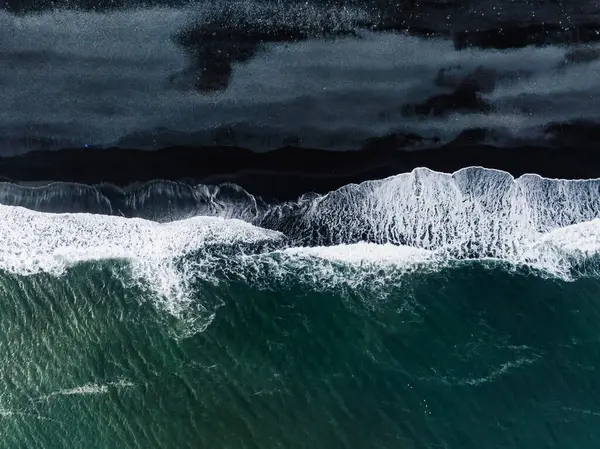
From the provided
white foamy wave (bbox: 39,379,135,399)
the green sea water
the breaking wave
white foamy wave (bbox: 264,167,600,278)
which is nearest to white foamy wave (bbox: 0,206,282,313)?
the breaking wave

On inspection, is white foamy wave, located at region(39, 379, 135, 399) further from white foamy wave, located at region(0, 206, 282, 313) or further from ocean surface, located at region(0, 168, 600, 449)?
white foamy wave, located at region(0, 206, 282, 313)

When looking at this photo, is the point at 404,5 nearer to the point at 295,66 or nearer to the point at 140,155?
the point at 295,66

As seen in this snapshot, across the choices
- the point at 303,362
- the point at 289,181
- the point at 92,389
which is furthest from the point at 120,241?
the point at 303,362

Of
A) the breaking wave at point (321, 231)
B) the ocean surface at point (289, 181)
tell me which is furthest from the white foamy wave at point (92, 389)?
the breaking wave at point (321, 231)

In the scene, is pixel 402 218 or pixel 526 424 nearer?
pixel 526 424

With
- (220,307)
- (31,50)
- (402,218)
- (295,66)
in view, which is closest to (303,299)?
(220,307)

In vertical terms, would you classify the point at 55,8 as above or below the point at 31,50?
above

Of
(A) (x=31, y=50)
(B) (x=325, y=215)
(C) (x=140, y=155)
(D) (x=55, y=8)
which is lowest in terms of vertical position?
(B) (x=325, y=215)
